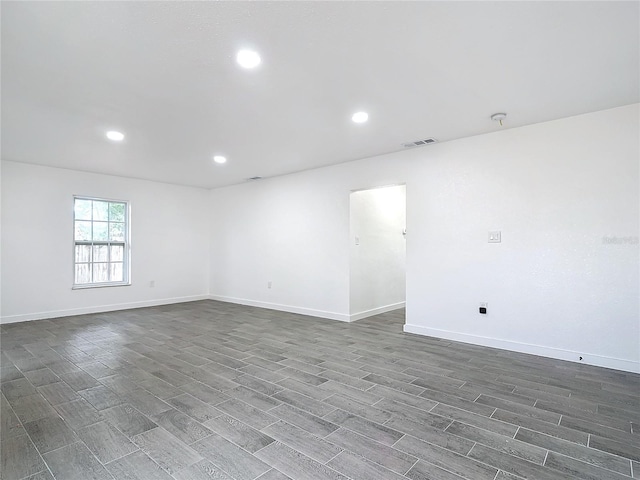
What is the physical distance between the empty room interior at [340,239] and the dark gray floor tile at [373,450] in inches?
0.7

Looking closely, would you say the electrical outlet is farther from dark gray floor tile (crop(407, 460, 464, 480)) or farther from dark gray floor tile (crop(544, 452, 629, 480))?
dark gray floor tile (crop(407, 460, 464, 480))

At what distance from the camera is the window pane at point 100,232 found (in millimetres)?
6226

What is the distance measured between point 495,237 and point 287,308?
370 cm

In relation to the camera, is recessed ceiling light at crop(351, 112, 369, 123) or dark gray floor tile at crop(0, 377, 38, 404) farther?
recessed ceiling light at crop(351, 112, 369, 123)

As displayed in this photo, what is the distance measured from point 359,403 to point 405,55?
2.55 meters

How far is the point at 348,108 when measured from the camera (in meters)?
3.29

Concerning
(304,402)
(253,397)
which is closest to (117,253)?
(253,397)

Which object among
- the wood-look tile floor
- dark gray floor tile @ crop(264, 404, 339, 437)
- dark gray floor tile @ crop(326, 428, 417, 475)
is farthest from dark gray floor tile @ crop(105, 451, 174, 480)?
dark gray floor tile @ crop(326, 428, 417, 475)

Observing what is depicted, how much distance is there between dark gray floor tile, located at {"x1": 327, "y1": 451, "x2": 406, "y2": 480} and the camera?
67.5 inches

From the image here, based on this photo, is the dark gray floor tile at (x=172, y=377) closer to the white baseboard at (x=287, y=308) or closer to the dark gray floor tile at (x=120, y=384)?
the dark gray floor tile at (x=120, y=384)

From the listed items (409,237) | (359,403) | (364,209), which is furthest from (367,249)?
(359,403)

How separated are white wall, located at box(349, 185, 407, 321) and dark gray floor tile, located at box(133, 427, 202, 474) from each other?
11.8ft

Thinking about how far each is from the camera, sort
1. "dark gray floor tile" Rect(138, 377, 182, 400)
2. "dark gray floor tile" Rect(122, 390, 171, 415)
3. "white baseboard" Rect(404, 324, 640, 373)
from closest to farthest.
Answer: "dark gray floor tile" Rect(122, 390, 171, 415) < "dark gray floor tile" Rect(138, 377, 182, 400) < "white baseboard" Rect(404, 324, 640, 373)

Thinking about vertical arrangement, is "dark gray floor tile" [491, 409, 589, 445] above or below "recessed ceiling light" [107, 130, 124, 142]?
below
